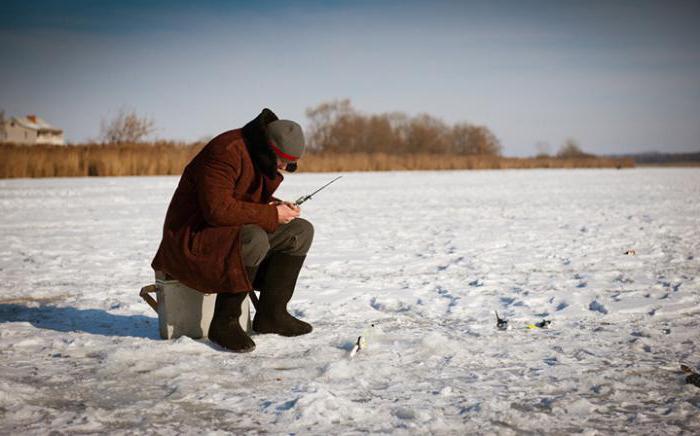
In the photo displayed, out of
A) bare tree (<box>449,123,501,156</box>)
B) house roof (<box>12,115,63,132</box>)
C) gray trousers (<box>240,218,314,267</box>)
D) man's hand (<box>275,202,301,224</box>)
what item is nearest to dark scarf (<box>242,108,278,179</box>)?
man's hand (<box>275,202,301,224</box>)

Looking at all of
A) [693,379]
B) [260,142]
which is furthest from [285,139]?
[693,379]

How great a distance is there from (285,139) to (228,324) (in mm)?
1062

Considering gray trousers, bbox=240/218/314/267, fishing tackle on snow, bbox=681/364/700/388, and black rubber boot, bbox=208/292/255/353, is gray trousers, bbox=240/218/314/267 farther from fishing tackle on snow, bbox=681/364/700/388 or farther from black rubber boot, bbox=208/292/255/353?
fishing tackle on snow, bbox=681/364/700/388

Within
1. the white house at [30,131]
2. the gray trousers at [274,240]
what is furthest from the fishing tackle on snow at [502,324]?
the white house at [30,131]

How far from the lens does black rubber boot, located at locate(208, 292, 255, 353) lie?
3.46m

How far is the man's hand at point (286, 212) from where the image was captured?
3.46m

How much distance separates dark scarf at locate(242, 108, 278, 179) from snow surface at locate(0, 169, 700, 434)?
1.03 metres

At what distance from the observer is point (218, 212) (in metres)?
3.24

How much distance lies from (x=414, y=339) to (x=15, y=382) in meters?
2.02

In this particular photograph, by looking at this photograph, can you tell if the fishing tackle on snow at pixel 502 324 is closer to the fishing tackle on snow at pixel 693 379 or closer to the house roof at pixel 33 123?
the fishing tackle on snow at pixel 693 379

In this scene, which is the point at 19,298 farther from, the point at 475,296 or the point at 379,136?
the point at 379,136

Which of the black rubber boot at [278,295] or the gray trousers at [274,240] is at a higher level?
the gray trousers at [274,240]

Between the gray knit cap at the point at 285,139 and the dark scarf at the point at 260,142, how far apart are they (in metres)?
0.04

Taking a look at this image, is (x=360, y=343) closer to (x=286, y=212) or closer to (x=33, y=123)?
(x=286, y=212)
